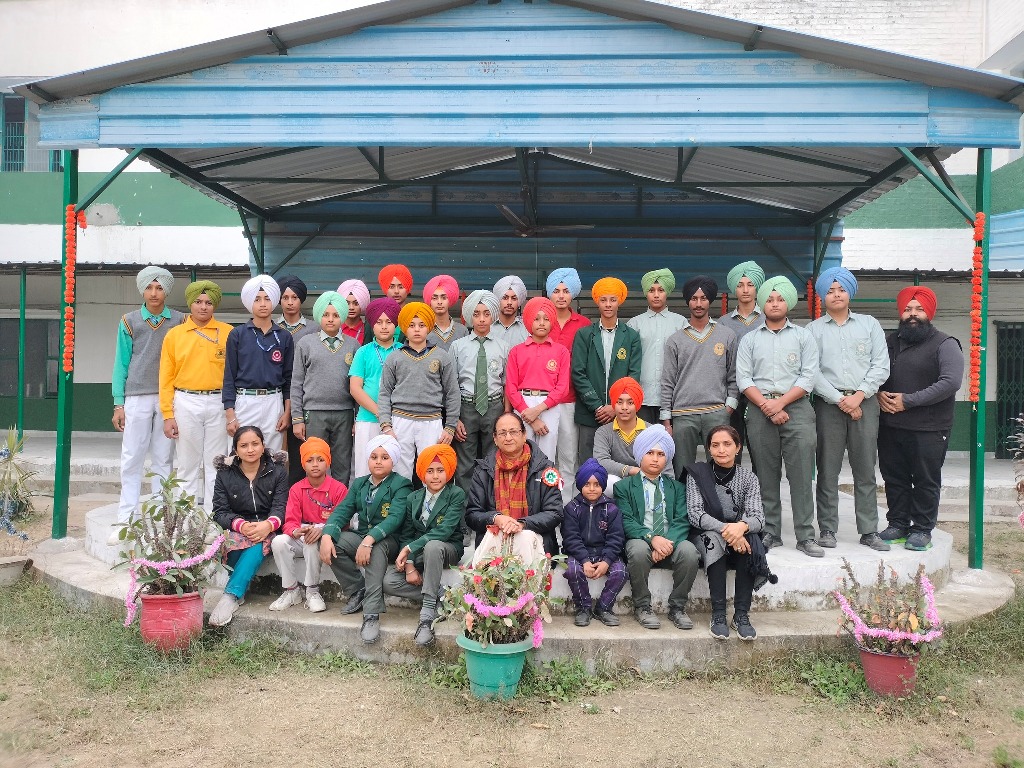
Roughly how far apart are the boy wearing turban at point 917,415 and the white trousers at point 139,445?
508cm

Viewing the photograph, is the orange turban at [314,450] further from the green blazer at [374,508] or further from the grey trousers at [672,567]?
the grey trousers at [672,567]

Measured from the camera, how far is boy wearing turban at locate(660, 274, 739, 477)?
536 cm

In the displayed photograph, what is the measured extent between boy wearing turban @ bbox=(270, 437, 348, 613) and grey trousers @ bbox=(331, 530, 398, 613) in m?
0.16

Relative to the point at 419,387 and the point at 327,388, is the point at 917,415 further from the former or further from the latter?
the point at 327,388

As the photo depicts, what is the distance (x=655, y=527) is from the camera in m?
4.61

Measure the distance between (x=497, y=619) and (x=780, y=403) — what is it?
241cm

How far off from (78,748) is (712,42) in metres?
5.32

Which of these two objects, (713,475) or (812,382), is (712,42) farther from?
(713,475)

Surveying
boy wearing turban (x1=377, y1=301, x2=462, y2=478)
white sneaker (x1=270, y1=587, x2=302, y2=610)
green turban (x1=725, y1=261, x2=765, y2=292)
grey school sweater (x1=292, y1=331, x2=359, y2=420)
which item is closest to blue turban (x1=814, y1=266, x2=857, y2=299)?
green turban (x1=725, y1=261, x2=765, y2=292)

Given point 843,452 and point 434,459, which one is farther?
point 843,452

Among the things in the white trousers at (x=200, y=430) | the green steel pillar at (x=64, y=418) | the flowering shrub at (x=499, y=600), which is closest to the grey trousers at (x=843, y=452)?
the flowering shrub at (x=499, y=600)

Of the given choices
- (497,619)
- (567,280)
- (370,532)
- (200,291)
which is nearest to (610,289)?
(567,280)

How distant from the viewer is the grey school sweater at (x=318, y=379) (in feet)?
17.7

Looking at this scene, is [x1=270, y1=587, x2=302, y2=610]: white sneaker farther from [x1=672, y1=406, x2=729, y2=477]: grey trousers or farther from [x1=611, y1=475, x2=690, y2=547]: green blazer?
[x1=672, y1=406, x2=729, y2=477]: grey trousers
